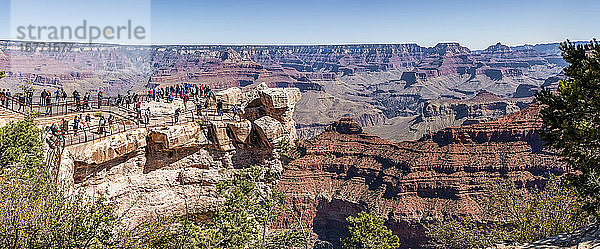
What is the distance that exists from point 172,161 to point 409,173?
54.9 m

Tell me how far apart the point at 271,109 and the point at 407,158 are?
157ft

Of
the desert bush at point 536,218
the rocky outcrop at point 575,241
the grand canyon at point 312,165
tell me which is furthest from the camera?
the grand canyon at point 312,165

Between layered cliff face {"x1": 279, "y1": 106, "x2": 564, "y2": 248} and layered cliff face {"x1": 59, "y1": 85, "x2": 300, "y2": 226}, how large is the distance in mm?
38634

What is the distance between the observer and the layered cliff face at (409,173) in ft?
223

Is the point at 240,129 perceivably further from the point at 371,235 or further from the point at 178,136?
the point at 371,235

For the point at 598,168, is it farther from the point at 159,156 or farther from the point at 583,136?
the point at 159,156

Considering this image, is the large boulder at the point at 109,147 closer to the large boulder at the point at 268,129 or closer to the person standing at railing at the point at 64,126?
the person standing at railing at the point at 64,126

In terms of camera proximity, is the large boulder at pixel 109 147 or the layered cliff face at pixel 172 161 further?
the layered cliff face at pixel 172 161

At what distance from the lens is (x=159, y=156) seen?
28031 mm

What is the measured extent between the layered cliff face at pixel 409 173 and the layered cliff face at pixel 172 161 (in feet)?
127

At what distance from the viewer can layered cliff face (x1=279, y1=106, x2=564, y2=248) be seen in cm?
6794

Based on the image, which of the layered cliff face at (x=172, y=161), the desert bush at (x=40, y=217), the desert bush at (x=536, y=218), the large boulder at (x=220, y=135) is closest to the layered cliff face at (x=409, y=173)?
the layered cliff face at (x=172, y=161)

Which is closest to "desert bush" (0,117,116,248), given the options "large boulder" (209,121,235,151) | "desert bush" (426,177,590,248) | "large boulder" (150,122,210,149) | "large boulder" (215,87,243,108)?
"large boulder" (150,122,210,149)

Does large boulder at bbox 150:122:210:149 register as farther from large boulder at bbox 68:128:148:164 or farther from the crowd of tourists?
the crowd of tourists
